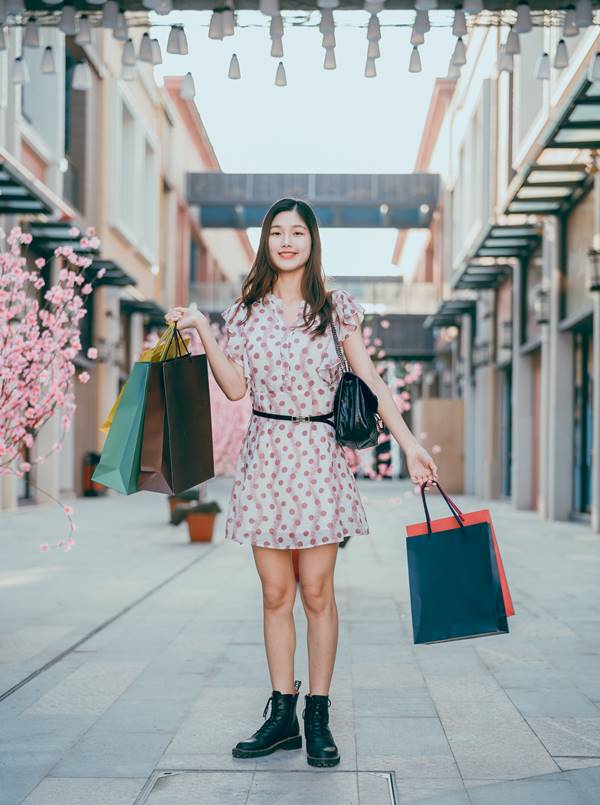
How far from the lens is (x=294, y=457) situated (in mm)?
4105

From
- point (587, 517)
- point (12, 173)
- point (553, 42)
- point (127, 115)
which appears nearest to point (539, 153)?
point (553, 42)

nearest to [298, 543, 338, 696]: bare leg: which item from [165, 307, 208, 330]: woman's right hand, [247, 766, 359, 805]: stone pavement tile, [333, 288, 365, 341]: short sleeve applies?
[247, 766, 359, 805]: stone pavement tile

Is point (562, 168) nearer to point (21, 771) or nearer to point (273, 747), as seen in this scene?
point (273, 747)

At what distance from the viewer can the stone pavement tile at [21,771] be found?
3.58 meters

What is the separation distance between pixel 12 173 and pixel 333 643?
1166 cm

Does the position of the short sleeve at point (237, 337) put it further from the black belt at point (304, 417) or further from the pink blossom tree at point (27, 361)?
the pink blossom tree at point (27, 361)

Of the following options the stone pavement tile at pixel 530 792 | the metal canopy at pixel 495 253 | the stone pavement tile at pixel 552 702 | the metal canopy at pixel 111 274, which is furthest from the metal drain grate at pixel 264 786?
the metal canopy at pixel 111 274

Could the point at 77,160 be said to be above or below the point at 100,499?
above

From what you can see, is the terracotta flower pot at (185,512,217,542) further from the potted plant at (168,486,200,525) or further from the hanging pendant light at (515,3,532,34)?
the hanging pendant light at (515,3,532,34)

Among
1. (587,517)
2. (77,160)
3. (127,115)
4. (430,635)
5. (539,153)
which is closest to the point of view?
(430,635)

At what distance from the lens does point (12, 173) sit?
1454cm

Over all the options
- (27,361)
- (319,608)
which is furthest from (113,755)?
(27,361)

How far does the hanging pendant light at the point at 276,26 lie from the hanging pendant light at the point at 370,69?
33.6 inches

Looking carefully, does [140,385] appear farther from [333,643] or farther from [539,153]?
A: [539,153]
